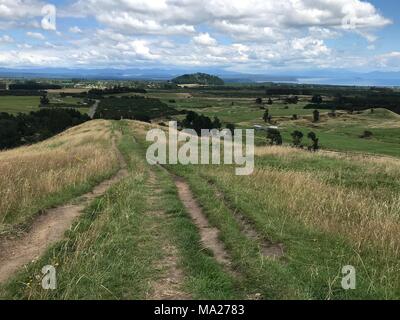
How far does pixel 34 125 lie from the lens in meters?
98.7

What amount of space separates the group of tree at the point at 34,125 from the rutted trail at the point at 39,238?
75.6 m

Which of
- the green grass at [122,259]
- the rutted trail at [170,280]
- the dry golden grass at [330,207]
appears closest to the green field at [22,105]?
the dry golden grass at [330,207]

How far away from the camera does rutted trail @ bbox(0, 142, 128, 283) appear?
23.5ft

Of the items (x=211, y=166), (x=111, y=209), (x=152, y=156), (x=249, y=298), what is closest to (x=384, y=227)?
(x=249, y=298)

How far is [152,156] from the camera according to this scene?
77.3 ft

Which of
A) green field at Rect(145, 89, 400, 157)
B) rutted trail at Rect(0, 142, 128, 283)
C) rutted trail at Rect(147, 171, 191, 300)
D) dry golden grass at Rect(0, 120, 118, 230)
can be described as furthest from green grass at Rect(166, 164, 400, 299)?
green field at Rect(145, 89, 400, 157)

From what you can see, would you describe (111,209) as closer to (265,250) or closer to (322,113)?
(265,250)

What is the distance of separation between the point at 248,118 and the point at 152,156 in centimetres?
12805

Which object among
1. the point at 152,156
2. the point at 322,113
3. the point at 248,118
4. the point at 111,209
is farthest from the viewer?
the point at 322,113

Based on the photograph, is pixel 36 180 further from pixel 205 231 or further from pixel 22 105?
pixel 22 105

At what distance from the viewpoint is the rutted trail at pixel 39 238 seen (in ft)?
23.5

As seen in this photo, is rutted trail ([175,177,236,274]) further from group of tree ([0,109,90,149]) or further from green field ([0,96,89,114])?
green field ([0,96,89,114])
